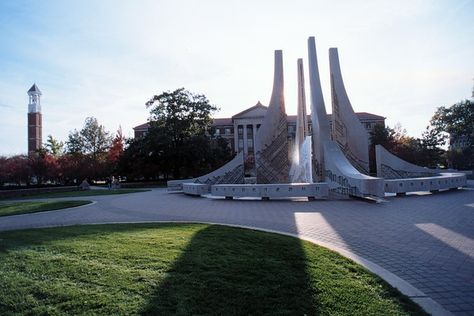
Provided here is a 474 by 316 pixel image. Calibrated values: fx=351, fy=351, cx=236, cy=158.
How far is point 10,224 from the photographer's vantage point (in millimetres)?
11516

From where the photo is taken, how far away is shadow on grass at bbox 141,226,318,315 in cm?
395

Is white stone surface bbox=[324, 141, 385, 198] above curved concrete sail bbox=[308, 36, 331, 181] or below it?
below

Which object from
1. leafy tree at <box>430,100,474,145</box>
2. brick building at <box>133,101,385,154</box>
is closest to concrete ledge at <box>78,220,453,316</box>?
leafy tree at <box>430,100,474,145</box>

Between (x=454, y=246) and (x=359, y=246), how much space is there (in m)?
1.77

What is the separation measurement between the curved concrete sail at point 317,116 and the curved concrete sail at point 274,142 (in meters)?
2.01

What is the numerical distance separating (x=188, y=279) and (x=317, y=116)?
17356 millimetres

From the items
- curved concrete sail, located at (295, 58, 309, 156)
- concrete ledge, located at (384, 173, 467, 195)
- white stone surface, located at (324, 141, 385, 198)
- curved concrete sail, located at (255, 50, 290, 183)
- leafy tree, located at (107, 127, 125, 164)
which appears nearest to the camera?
white stone surface, located at (324, 141, 385, 198)

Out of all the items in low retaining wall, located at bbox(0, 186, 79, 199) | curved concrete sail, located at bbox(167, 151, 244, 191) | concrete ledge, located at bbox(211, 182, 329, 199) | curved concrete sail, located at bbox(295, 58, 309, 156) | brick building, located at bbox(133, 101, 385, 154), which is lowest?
low retaining wall, located at bbox(0, 186, 79, 199)

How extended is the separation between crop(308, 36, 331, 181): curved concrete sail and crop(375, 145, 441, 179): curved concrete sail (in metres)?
4.82

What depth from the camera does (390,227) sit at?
8828mm

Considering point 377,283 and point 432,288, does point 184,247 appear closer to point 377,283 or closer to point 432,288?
point 377,283

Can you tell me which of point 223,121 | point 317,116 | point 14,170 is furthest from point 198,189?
point 223,121

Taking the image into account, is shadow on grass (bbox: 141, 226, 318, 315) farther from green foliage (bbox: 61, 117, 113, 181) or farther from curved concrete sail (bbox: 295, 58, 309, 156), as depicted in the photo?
Answer: green foliage (bbox: 61, 117, 113, 181)

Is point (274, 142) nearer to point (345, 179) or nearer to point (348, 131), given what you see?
point (348, 131)
